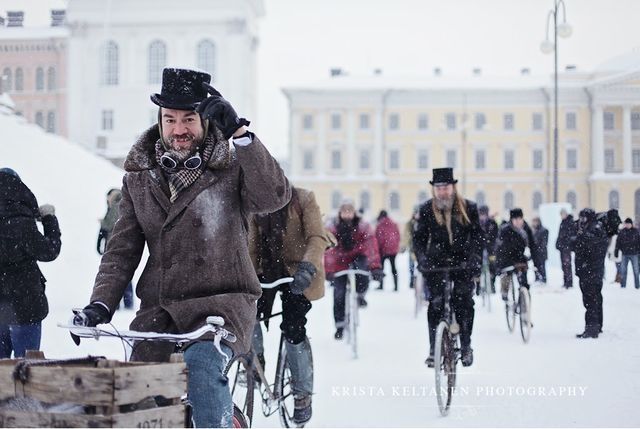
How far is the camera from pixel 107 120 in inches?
2504

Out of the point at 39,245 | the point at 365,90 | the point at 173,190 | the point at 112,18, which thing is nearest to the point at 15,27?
the point at 39,245

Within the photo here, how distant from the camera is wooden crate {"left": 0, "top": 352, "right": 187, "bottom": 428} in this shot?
2762 mm

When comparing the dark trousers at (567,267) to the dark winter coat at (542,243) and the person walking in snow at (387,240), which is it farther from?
the person walking in snow at (387,240)

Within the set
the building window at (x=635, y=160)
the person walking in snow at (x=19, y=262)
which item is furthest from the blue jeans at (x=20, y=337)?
the building window at (x=635, y=160)

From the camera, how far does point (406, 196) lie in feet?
238

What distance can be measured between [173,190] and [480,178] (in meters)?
67.5

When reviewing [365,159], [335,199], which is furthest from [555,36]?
[365,159]

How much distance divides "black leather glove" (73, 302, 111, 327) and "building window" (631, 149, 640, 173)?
5776 millimetres

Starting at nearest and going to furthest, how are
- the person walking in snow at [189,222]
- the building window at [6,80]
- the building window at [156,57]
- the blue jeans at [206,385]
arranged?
the blue jeans at [206,385], the person walking in snow at [189,222], the building window at [6,80], the building window at [156,57]

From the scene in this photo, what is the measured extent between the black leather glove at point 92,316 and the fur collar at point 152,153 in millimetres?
523

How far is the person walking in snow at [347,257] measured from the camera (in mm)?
11852

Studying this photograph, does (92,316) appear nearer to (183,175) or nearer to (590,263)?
(183,175)

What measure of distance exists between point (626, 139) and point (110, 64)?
57.7 meters

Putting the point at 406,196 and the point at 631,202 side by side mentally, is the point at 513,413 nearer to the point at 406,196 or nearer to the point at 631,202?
the point at 631,202
